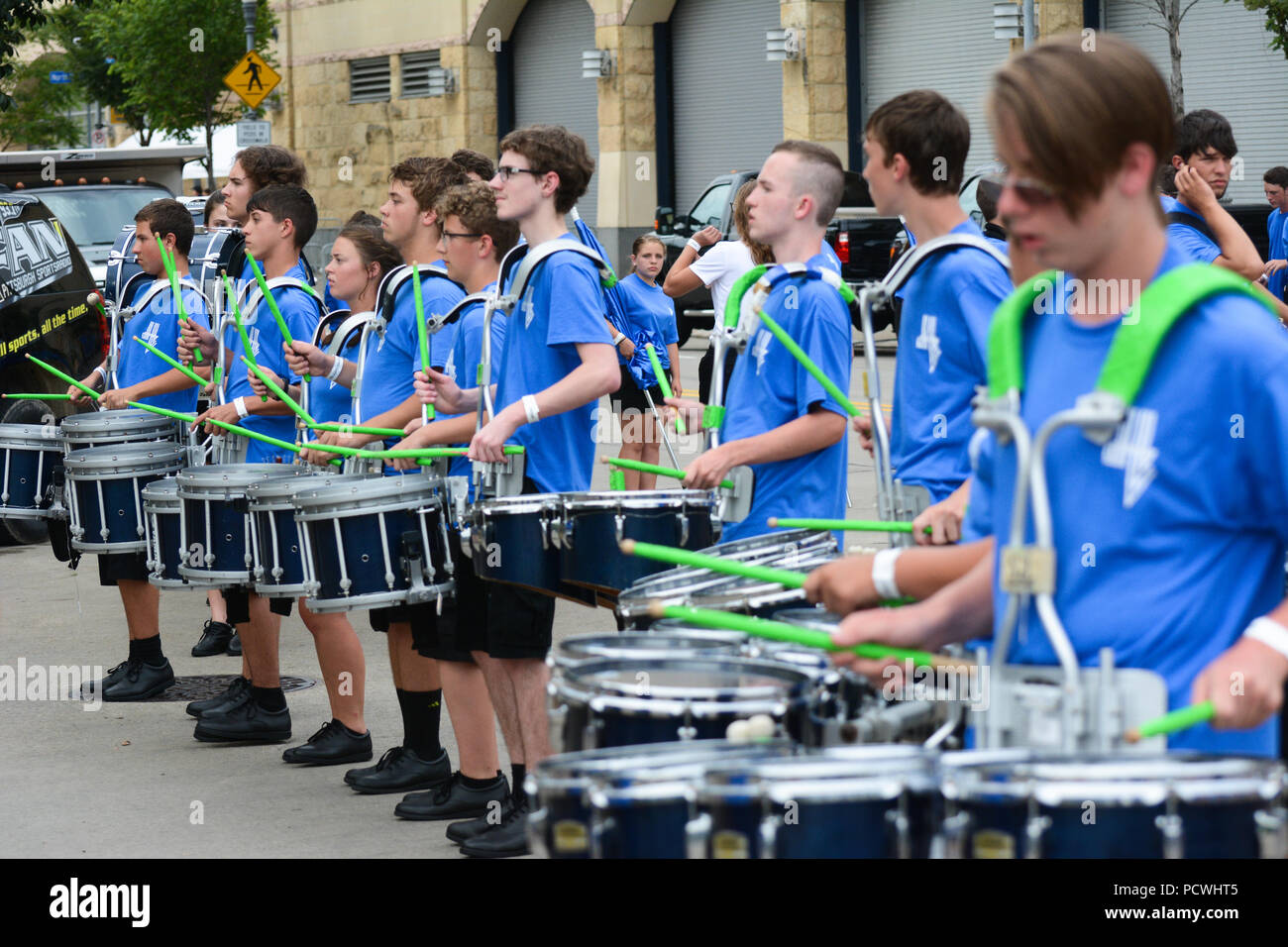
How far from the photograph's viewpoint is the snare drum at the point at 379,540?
5.27 metres

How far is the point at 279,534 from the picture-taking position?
5.62 m

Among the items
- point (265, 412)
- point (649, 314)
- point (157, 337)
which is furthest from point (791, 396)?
point (649, 314)

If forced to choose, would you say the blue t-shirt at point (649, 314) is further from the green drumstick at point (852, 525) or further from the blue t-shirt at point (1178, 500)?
the blue t-shirt at point (1178, 500)

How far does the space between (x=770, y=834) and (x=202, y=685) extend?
596 centimetres

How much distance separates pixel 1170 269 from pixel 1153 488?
0.31 metres

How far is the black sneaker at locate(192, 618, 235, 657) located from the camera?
27.8ft

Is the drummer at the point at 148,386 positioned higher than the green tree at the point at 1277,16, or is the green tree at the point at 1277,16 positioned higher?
the green tree at the point at 1277,16

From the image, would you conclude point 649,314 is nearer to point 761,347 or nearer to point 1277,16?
point 761,347

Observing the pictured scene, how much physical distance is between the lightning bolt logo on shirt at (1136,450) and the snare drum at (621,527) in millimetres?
2217

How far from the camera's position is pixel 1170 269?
96.7 inches

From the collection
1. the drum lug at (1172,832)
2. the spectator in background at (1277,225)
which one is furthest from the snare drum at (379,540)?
the spectator in background at (1277,225)

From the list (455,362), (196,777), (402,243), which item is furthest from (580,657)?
(196,777)

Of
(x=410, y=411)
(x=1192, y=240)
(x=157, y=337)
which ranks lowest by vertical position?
(x=410, y=411)
